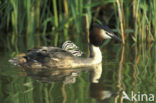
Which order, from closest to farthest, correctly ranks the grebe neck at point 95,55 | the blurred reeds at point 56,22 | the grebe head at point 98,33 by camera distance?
the grebe neck at point 95,55 → the grebe head at point 98,33 → the blurred reeds at point 56,22

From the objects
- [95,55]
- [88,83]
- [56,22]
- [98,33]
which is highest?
[56,22]

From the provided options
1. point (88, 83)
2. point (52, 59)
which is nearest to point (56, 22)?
point (52, 59)

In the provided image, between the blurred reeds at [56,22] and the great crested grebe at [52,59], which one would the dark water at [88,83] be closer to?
the great crested grebe at [52,59]

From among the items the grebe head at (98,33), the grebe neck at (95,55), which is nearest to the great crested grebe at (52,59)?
the grebe neck at (95,55)

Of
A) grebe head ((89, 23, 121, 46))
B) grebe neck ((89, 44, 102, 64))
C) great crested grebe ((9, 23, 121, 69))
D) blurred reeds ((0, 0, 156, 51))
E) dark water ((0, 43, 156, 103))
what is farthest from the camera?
blurred reeds ((0, 0, 156, 51))

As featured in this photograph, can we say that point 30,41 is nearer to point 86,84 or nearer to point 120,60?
point 120,60

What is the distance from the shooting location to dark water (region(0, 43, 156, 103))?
5.66 m

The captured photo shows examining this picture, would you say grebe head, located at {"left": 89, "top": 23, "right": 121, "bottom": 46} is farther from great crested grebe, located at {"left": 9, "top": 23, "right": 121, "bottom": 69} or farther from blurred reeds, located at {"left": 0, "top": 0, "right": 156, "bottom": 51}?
blurred reeds, located at {"left": 0, "top": 0, "right": 156, "bottom": 51}

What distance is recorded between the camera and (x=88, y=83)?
664 centimetres

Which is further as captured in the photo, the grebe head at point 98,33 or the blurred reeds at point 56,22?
the blurred reeds at point 56,22

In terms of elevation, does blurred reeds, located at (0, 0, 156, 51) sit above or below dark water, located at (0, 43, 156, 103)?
above

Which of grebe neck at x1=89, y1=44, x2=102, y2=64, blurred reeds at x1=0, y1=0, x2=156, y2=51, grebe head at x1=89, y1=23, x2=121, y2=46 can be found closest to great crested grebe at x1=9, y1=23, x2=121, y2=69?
grebe neck at x1=89, y1=44, x2=102, y2=64

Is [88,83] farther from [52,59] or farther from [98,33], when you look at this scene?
[98,33]

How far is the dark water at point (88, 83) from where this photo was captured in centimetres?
566
